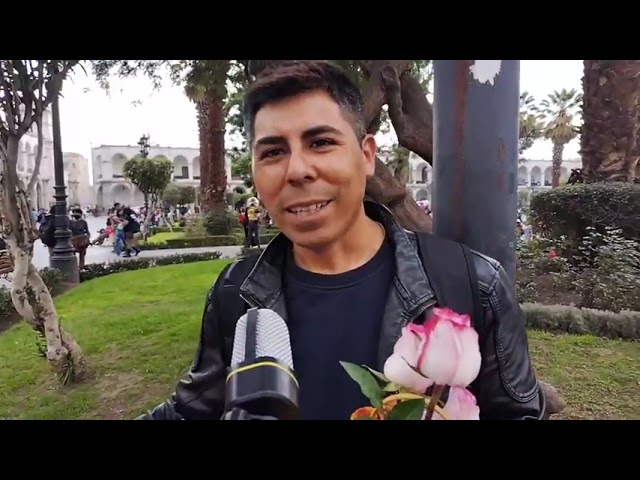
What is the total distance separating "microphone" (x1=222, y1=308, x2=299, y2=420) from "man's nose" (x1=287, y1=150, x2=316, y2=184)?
34cm

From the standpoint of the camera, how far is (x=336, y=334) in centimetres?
106

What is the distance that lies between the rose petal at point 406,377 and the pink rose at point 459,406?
0.08 meters

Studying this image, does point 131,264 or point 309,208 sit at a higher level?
point 309,208

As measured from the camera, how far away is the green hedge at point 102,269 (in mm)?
1610

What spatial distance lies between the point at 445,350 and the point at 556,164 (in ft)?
4.35

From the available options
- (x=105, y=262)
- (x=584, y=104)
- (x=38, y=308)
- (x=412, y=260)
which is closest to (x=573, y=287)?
(x=584, y=104)

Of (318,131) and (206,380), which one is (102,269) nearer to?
(206,380)

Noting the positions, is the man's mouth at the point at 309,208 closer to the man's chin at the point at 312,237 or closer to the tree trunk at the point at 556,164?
the man's chin at the point at 312,237

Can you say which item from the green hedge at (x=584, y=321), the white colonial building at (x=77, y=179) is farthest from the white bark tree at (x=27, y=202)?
the green hedge at (x=584, y=321)

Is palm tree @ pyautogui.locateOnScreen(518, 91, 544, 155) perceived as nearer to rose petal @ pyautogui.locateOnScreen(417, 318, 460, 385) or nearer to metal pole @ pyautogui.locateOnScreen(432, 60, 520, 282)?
metal pole @ pyautogui.locateOnScreen(432, 60, 520, 282)

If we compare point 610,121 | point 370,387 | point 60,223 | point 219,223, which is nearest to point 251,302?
point 370,387

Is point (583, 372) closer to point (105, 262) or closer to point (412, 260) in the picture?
point (412, 260)

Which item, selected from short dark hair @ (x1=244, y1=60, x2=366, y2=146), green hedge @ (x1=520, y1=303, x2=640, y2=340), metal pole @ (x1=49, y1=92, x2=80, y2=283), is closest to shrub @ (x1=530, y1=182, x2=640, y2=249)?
green hedge @ (x1=520, y1=303, x2=640, y2=340)
